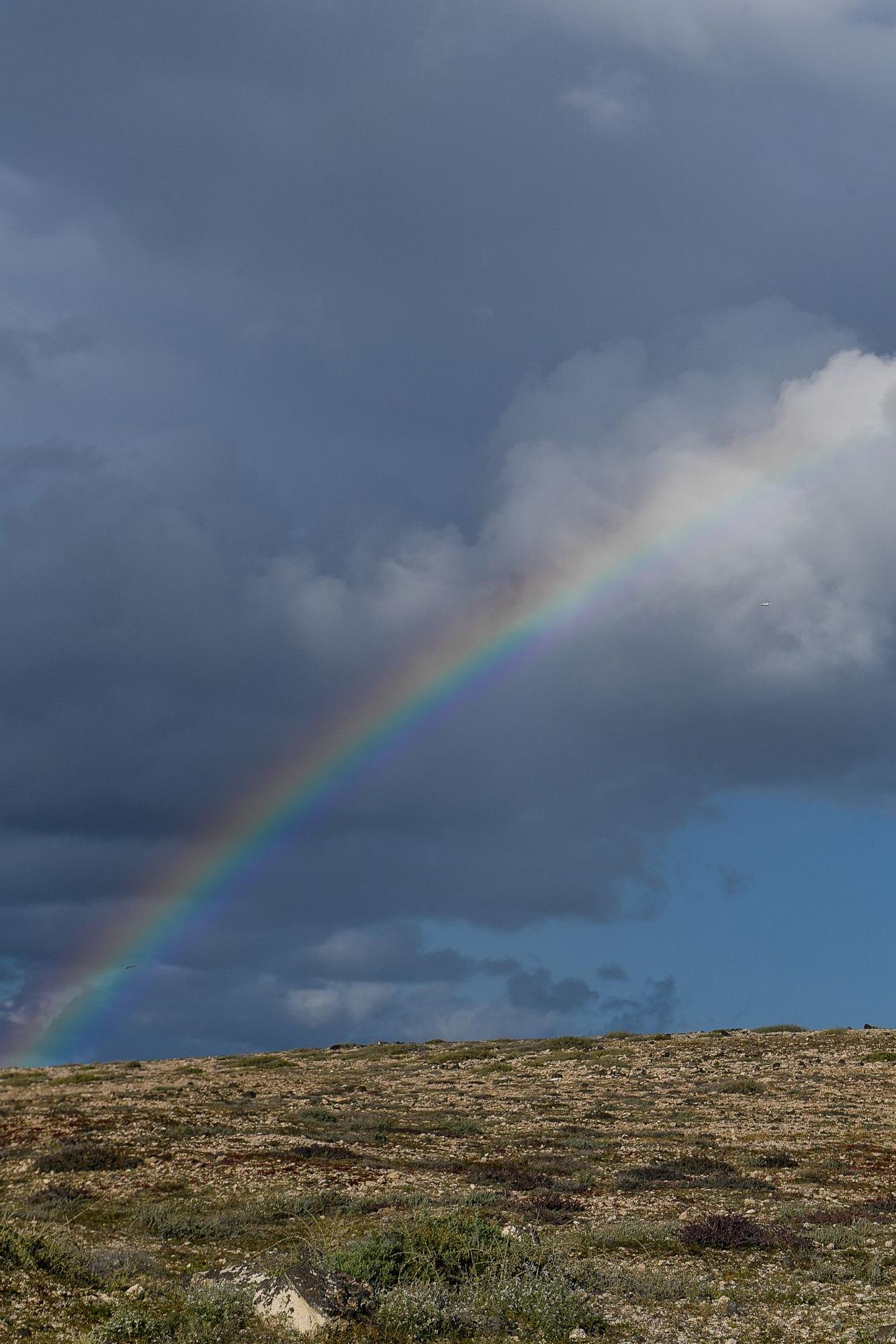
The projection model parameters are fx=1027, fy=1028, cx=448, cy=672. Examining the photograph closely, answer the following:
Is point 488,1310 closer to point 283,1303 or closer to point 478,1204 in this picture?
point 283,1303

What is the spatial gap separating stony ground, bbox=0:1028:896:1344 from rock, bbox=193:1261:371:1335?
1.22 feet

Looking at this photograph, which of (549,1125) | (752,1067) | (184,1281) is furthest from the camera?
(752,1067)

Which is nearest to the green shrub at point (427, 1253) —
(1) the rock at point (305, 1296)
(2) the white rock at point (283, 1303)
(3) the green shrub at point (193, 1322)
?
(1) the rock at point (305, 1296)

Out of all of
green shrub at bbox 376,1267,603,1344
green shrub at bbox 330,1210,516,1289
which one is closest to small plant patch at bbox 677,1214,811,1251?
green shrub at bbox 330,1210,516,1289

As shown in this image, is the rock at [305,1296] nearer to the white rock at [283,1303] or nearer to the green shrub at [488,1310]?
the white rock at [283,1303]

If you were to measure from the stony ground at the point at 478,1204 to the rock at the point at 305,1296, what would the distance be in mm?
372

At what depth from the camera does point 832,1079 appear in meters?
57.3

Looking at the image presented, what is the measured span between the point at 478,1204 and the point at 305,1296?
10.3 m

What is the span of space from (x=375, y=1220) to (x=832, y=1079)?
1713 inches

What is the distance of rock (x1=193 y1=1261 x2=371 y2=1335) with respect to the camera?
14.8 metres

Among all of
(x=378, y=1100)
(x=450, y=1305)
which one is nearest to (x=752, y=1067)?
(x=378, y=1100)

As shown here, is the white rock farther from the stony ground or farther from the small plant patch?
the small plant patch

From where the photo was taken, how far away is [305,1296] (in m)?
15.1

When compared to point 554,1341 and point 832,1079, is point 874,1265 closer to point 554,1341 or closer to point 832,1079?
point 554,1341
